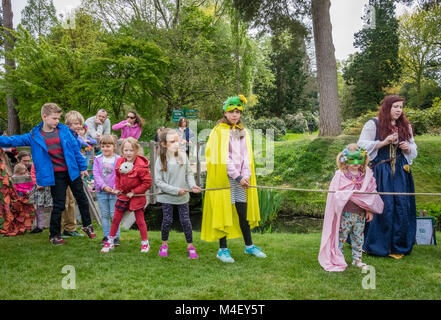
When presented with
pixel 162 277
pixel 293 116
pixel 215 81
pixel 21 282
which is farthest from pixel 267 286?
pixel 293 116

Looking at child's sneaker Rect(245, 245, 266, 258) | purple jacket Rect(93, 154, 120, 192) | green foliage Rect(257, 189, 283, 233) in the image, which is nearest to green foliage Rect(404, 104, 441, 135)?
green foliage Rect(257, 189, 283, 233)

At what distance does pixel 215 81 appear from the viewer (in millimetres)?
21438

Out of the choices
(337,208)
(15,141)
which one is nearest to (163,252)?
(337,208)

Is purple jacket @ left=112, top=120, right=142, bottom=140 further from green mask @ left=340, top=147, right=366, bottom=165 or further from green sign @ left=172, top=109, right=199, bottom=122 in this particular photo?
green mask @ left=340, top=147, right=366, bottom=165

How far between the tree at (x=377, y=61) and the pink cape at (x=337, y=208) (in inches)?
830

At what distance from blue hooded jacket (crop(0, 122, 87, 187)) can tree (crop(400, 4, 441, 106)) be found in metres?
23.7

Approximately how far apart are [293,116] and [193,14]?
10.3 metres

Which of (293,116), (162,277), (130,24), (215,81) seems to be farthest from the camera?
(293,116)

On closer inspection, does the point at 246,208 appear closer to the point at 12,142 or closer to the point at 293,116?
the point at 12,142

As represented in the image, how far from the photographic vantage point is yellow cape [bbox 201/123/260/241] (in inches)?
163

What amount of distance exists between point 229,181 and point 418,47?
2389 centimetres

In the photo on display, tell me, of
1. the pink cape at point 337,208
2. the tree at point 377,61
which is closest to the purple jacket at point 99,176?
the pink cape at point 337,208

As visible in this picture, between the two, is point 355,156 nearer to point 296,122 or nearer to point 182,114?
point 182,114

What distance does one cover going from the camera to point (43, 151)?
4602mm
